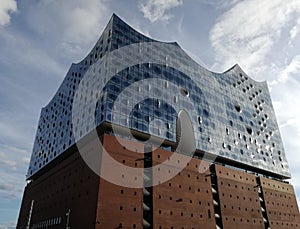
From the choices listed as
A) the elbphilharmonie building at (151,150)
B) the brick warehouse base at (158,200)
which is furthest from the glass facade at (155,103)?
the brick warehouse base at (158,200)

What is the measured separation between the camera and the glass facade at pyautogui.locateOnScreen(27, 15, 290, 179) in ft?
99.2

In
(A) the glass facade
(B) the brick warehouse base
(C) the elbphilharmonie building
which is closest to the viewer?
(B) the brick warehouse base

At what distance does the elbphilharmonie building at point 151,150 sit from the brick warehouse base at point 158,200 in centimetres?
11

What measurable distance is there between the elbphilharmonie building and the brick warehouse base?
111mm

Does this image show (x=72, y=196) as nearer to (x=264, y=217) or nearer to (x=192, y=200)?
(x=192, y=200)

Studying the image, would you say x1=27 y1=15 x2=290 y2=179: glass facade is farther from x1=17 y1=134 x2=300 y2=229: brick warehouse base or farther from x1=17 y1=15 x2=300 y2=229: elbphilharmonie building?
x1=17 y1=134 x2=300 y2=229: brick warehouse base

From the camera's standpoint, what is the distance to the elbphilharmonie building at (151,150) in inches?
997

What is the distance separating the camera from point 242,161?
1555 inches

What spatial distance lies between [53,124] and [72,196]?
19119 millimetres

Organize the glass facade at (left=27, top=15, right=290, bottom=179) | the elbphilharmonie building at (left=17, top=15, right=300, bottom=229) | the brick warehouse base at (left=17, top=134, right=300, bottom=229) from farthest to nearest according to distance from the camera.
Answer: the glass facade at (left=27, top=15, right=290, bottom=179) < the elbphilharmonie building at (left=17, top=15, right=300, bottom=229) < the brick warehouse base at (left=17, top=134, right=300, bottom=229)

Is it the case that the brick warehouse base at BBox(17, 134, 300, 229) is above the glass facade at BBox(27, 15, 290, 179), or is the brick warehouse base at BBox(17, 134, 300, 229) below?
below

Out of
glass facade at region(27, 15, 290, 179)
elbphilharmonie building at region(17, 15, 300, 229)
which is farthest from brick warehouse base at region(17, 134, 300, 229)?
glass facade at region(27, 15, 290, 179)

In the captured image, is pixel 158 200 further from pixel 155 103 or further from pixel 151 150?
pixel 155 103

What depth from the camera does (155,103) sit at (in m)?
32.4
